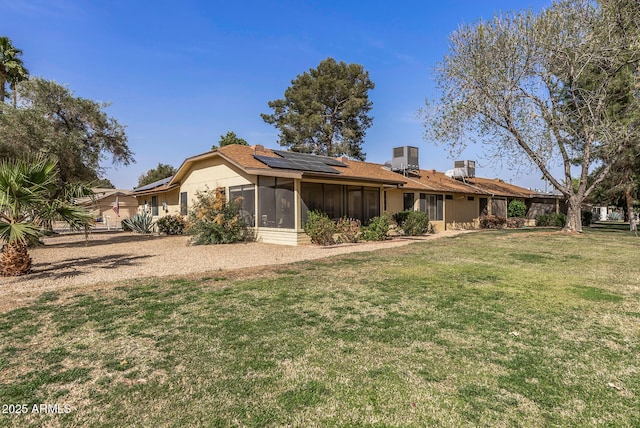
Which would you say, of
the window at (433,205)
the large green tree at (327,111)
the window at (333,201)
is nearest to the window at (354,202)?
the window at (333,201)

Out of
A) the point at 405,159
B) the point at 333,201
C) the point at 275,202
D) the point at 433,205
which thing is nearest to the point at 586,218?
the point at 433,205

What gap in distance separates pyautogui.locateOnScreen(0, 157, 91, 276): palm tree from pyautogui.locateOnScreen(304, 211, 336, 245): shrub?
7498 mm

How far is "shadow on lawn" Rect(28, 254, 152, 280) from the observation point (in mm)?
8023

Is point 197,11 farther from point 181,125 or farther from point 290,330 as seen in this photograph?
point 290,330

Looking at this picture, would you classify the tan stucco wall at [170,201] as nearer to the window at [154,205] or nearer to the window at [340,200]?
the window at [154,205]

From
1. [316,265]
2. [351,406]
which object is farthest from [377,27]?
[351,406]

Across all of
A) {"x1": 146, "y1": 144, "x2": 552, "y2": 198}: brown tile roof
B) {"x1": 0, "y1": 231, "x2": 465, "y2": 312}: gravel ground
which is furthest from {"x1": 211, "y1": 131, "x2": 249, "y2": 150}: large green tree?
{"x1": 0, "y1": 231, "x2": 465, "y2": 312}: gravel ground

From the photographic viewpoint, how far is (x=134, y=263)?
9672mm

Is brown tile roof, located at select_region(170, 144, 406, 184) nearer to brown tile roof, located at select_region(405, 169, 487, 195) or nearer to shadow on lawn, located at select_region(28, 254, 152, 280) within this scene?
brown tile roof, located at select_region(405, 169, 487, 195)

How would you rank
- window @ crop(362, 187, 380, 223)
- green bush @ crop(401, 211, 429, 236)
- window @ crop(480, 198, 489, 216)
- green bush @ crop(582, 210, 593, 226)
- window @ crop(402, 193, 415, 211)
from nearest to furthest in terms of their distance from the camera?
window @ crop(362, 187, 380, 223), green bush @ crop(401, 211, 429, 236), window @ crop(402, 193, 415, 211), window @ crop(480, 198, 489, 216), green bush @ crop(582, 210, 593, 226)

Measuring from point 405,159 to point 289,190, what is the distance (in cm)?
1129

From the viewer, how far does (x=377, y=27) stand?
17.4 m

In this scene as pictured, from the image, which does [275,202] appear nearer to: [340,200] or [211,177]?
[340,200]

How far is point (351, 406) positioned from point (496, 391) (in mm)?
1259
